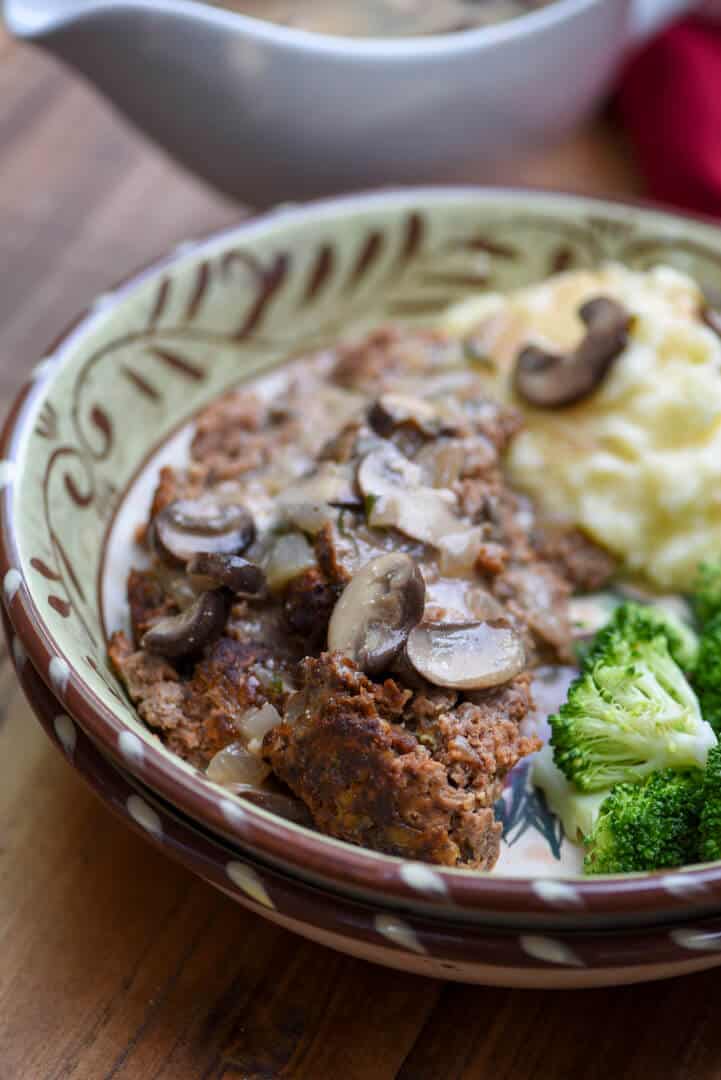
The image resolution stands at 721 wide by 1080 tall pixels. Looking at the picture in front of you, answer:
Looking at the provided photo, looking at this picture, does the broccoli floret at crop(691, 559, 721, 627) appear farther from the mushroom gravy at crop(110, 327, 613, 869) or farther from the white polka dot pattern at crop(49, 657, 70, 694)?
the white polka dot pattern at crop(49, 657, 70, 694)

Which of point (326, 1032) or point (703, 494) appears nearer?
point (326, 1032)

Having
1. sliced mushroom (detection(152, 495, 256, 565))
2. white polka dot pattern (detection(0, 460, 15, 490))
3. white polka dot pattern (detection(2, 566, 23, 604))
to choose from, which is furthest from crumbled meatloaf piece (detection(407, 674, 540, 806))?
white polka dot pattern (detection(0, 460, 15, 490))

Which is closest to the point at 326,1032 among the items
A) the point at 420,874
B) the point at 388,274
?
the point at 420,874

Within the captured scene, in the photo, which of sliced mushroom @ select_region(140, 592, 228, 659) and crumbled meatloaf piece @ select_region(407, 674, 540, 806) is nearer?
crumbled meatloaf piece @ select_region(407, 674, 540, 806)

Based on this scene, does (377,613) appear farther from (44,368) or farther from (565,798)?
(44,368)

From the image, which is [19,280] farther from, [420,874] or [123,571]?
[420,874]

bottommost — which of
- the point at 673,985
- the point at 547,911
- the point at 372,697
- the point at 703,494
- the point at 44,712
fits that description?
the point at 673,985

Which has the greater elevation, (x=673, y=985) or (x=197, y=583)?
(x=197, y=583)

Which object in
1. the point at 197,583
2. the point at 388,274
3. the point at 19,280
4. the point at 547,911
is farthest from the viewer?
the point at 19,280
